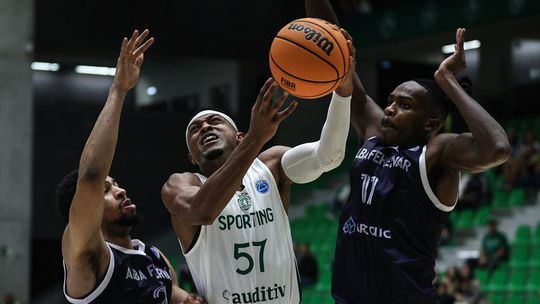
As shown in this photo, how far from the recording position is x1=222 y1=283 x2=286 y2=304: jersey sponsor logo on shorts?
4.95 m

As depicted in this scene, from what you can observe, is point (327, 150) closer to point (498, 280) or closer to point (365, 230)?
point (365, 230)

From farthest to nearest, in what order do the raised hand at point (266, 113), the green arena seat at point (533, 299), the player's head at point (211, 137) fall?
1. the green arena seat at point (533, 299)
2. the player's head at point (211, 137)
3. the raised hand at point (266, 113)

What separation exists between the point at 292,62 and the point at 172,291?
165 cm

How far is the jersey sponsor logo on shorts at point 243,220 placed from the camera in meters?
5.00

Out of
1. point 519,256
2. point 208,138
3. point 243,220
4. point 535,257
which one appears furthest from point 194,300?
point 519,256

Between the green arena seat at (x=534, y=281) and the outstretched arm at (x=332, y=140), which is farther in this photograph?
the green arena seat at (x=534, y=281)

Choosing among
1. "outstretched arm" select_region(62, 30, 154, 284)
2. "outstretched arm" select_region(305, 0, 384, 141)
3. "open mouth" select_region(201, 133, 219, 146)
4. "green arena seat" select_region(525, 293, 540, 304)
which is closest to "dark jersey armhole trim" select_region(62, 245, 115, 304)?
"outstretched arm" select_region(62, 30, 154, 284)

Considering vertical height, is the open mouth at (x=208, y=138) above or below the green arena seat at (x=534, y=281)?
above

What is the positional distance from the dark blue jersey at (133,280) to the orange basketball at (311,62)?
1403mm

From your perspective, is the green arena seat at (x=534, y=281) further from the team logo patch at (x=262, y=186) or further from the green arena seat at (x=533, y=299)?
the team logo patch at (x=262, y=186)

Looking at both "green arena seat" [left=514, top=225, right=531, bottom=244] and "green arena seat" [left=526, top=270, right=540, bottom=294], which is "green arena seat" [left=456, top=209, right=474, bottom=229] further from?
"green arena seat" [left=526, top=270, right=540, bottom=294]

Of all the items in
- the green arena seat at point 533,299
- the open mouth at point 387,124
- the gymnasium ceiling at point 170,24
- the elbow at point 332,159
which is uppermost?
the gymnasium ceiling at point 170,24

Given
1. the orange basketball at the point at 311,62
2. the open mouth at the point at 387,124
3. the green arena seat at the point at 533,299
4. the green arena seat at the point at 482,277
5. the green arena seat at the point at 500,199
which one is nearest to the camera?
the orange basketball at the point at 311,62

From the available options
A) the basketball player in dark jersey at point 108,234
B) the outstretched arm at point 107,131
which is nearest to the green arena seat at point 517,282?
the basketball player in dark jersey at point 108,234
